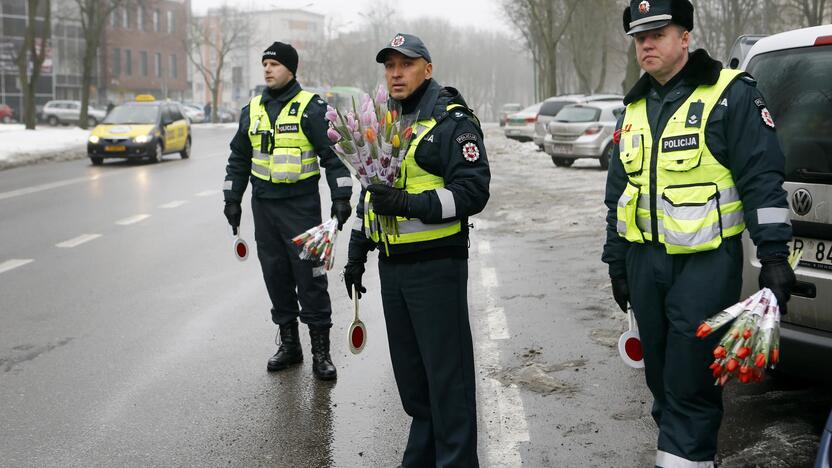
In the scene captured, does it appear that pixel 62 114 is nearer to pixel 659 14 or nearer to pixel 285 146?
pixel 285 146

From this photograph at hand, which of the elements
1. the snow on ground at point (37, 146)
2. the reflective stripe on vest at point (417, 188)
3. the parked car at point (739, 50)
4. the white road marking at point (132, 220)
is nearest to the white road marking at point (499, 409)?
the reflective stripe on vest at point (417, 188)

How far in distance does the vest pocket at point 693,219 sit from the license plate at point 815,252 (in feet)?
3.78

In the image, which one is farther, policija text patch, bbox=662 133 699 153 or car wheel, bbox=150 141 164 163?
car wheel, bbox=150 141 164 163

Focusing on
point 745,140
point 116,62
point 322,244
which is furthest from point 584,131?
point 116,62

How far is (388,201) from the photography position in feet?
11.7

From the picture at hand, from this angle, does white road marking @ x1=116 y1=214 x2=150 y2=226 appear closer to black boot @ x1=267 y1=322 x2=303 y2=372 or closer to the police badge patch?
black boot @ x1=267 y1=322 x2=303 y2=372

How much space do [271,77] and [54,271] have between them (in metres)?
4.76

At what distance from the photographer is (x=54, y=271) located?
9430mm

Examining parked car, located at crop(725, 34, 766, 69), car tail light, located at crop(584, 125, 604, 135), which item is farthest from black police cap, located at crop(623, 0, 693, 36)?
car tail light, located at crop(584, 125, 604, 135)

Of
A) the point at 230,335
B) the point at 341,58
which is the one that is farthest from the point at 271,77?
the point at 341,58

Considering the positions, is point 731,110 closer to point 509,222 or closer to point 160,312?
point 160,312

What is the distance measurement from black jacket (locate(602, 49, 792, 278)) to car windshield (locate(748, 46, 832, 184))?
1.09 metres

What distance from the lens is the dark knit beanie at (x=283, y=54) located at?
5719mm

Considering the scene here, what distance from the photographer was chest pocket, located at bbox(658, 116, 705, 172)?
345 cm
